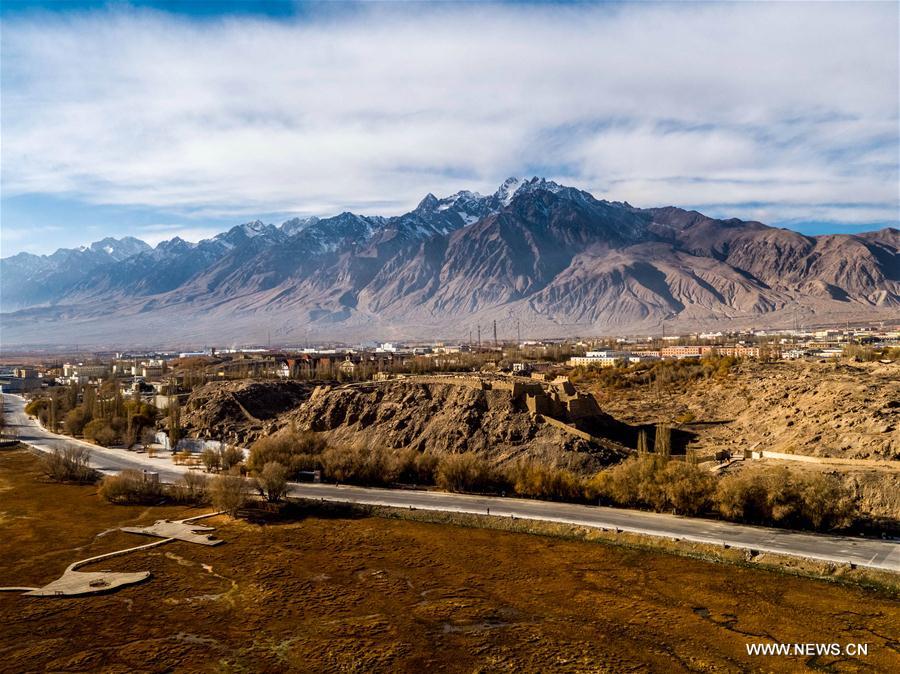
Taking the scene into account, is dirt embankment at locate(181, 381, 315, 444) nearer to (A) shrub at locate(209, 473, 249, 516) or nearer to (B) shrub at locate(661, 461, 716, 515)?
(A) shrub at locate(209, 473, 249, 516)

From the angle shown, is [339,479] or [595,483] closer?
[595,483]

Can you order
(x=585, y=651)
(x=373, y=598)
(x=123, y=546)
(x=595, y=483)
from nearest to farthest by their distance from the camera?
(x=585, y=651) → (x=373, y=598) → (x=123, y=546) → (x=595, y=483)

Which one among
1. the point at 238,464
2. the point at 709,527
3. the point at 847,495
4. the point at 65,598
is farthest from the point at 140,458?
the point at 847,495

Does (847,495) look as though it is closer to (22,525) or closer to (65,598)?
(65,598)

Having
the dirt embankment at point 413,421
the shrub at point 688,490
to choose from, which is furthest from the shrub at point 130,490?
the shrub at point 688,490

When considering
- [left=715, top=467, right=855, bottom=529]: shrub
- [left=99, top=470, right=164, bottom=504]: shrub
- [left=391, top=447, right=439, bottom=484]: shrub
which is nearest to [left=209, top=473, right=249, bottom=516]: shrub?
[left=99, top=470, right=164, bottom=504]: shrub

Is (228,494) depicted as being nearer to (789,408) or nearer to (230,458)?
(230,458)

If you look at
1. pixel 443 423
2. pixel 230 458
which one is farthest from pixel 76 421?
pixel 443 423
